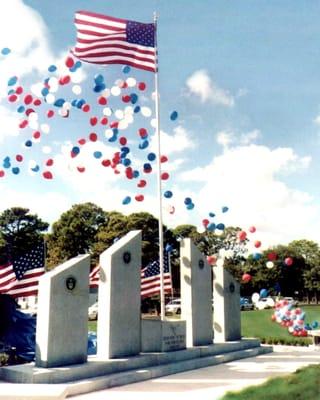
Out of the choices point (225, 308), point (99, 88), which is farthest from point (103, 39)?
point (225, 308)

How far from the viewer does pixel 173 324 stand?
15180mm

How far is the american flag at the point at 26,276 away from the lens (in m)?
13.6

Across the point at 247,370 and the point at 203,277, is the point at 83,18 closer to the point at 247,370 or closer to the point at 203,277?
the point at 203,277

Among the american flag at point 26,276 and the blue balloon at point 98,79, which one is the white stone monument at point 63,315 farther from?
the blue balloon at point 98,79

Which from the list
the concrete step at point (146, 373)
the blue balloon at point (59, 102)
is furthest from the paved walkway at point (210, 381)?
the blue balloon at point (59, 102)

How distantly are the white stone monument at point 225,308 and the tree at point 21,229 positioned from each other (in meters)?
41.0

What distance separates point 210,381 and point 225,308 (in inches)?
227

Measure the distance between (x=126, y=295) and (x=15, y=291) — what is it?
330 centimetres

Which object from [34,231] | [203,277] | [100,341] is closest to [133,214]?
[34,231]

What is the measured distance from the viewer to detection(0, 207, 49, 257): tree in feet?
183

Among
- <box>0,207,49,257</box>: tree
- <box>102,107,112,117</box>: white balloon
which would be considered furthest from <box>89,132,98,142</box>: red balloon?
<box>0,207,49,257</box>: tree

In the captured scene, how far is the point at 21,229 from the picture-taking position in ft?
188

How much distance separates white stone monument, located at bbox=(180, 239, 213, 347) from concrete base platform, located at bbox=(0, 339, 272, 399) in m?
0.52

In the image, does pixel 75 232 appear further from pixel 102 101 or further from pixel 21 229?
pixel 102 101
